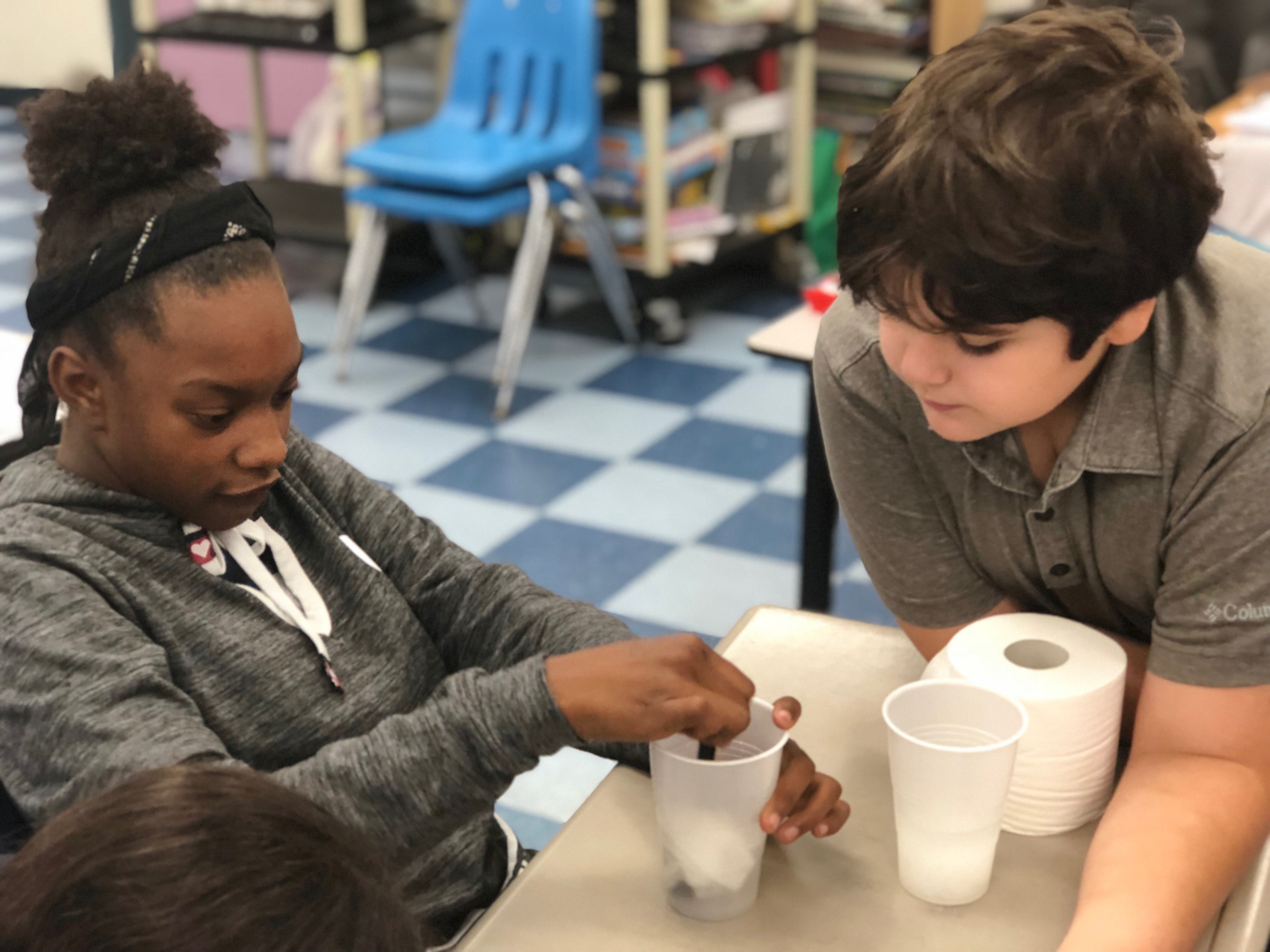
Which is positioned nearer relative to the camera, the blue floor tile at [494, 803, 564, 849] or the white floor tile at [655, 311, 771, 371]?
the blue floor tile at [494, 803, 564, 849]

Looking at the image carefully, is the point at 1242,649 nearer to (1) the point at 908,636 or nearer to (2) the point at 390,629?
(1) the point at 908,636

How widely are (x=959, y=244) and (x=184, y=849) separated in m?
0.56

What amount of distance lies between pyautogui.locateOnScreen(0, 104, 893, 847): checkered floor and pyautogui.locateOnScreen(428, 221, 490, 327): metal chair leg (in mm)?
45

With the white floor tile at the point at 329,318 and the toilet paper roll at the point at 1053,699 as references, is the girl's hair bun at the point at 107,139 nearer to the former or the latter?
the toilet paper roll at the point at 1053,699

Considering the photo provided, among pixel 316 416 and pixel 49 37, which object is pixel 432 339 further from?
pixel 49 37

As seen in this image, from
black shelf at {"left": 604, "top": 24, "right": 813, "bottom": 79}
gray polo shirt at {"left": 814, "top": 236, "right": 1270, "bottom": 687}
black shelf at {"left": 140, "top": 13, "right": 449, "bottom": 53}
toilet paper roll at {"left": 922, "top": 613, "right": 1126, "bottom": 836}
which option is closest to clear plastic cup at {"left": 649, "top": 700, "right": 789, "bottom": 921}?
toilet paper roll at {"left": 922, "top": 613, "right": 1126, "bottom": 836}

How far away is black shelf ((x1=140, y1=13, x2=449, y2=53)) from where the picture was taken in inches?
147

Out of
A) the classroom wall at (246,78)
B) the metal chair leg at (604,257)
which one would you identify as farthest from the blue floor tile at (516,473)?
the classroom wall at (246,78)

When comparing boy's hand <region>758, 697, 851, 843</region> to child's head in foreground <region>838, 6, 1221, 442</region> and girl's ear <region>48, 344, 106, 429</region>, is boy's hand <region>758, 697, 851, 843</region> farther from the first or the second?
girl's ear <region>48, 344, 106, 429</region>

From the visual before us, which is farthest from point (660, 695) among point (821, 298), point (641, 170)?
point (641, 170)

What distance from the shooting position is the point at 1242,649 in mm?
997

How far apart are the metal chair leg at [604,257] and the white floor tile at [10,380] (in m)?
1.83

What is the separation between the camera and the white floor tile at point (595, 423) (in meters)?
3.27

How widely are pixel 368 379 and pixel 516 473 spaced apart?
0.67m
